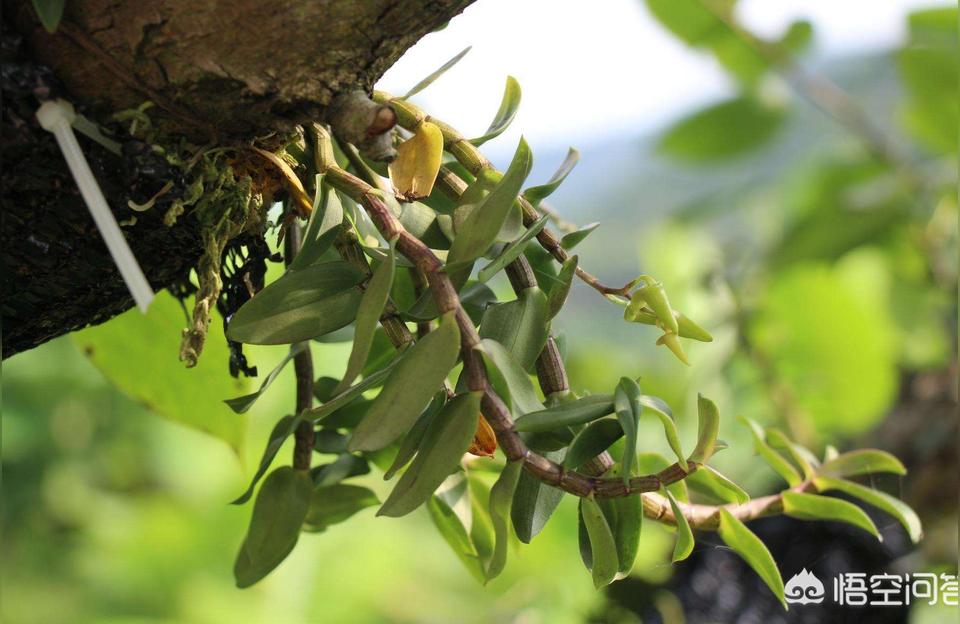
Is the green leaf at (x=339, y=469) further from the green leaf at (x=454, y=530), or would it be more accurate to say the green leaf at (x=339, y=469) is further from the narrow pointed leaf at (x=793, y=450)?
the narrow pointed leaf at (x=793, y=450)

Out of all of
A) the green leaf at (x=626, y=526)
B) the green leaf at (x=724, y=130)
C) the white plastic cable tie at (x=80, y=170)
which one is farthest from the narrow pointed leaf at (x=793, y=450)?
the green leaf at (x=724, y=130)

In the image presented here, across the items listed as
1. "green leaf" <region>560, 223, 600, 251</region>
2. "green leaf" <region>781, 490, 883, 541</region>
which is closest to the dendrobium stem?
"green leaf" <region>560, 223, 600, 251</region>

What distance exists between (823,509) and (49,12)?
269mm

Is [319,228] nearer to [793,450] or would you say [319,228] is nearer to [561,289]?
[561,289]

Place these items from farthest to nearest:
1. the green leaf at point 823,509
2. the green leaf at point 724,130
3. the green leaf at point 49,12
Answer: the green leaf at point 724,130
the green leaf at point 823,509
the green leaf at point 49,12

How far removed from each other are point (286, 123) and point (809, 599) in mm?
281

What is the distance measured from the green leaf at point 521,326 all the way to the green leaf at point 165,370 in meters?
0.15

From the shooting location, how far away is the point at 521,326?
0.77ft

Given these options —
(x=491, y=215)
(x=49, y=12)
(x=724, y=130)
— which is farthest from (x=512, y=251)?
(x=724, y=130)

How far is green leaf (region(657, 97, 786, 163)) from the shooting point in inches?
33.9

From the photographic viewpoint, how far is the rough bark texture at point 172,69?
196 millimetres

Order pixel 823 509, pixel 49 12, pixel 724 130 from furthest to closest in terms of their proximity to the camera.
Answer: pixel 724 130
pixel 823 509
pixel 49 12

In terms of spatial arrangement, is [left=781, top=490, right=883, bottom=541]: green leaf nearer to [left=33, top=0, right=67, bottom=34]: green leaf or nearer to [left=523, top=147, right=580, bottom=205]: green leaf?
[left=523, top=147, right=580, bottom=205]: green leaf

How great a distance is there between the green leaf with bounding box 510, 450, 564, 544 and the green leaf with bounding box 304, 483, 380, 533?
95 mm
